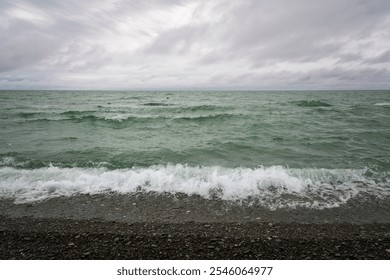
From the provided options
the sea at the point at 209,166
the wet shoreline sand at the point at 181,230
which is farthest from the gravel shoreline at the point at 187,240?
the sea at the point at 209,166

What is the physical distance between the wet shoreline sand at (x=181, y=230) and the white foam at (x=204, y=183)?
42cm

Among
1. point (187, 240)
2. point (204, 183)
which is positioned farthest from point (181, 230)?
point (204, 183)

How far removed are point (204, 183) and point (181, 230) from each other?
244 cm

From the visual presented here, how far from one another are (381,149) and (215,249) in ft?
39.3

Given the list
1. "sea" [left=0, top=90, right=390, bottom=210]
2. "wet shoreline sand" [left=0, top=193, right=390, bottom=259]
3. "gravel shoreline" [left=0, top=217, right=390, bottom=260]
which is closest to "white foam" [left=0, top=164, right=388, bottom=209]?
"sea" [left=0, top=90, right=390, bottom=210]

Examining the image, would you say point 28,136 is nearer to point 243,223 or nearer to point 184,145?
point 184,145

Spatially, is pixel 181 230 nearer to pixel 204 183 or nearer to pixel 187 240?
pixel 187 240

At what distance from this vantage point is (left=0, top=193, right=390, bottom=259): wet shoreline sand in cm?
382

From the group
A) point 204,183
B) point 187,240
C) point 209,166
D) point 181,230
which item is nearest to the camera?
point 187,240

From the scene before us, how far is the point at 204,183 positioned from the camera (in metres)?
6.83

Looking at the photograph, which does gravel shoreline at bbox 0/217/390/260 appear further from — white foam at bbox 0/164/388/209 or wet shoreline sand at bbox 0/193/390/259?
white foam at bbox 0/164/388/209

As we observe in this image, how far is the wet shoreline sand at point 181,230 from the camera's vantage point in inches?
150

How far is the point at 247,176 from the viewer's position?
7320 millimetres

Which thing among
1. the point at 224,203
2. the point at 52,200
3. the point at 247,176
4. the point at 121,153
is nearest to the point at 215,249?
the point at 224,203
